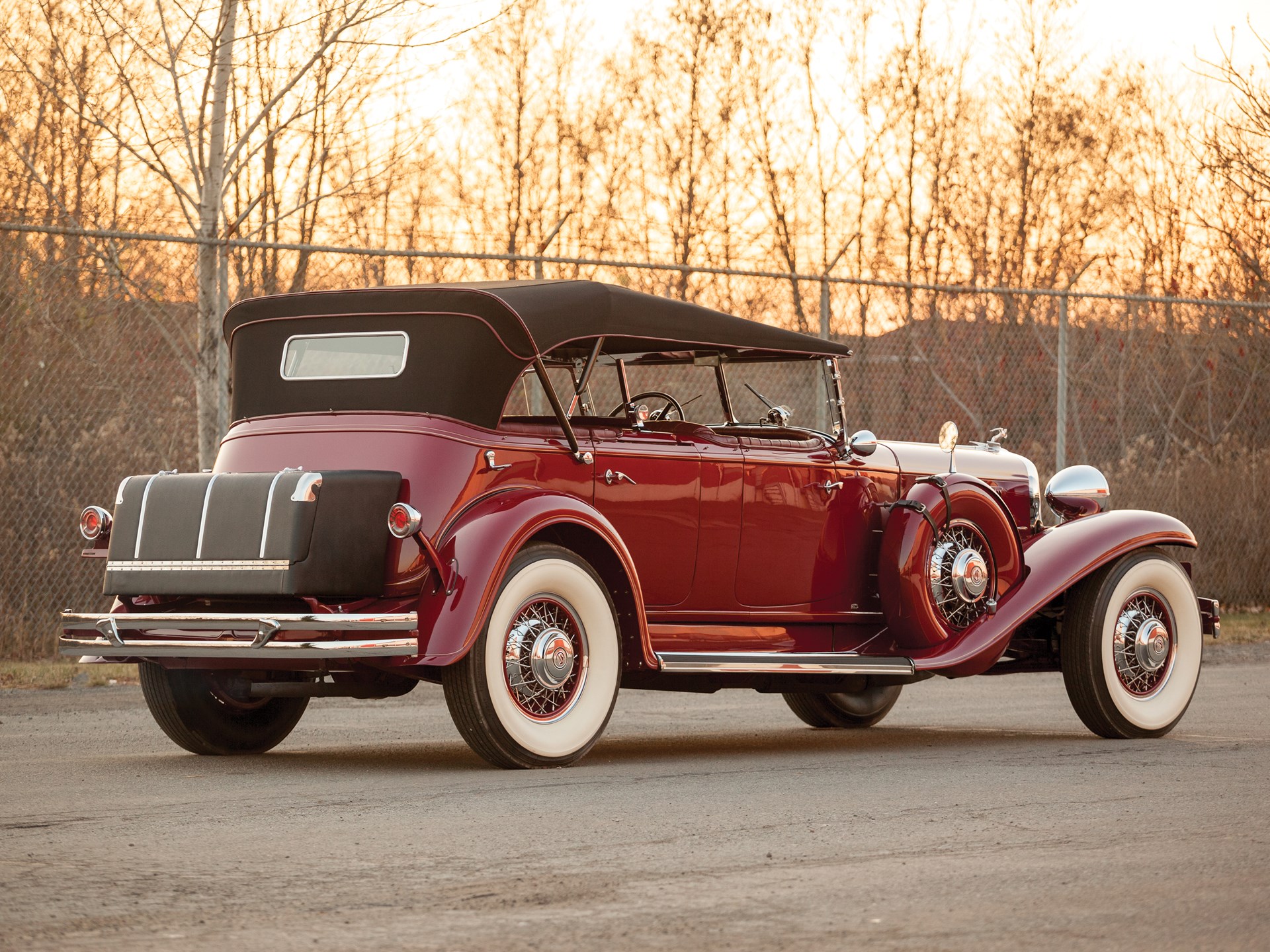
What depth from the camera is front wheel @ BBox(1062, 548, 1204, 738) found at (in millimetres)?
8711

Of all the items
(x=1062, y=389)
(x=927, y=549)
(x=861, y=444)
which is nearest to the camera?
(x=927, y=549)

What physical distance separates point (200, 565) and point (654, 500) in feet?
6.51

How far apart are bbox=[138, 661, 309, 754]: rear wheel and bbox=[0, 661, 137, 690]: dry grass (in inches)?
122

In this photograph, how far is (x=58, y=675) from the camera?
10969mm

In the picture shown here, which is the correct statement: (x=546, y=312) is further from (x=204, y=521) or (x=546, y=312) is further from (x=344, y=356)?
(x=204, y=521)

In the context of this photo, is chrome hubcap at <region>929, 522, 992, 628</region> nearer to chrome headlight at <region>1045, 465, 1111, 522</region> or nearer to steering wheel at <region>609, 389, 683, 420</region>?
chrome headlight at <region>1045, 465, 1111, 522</region>

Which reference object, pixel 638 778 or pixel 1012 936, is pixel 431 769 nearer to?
pixel 638 778

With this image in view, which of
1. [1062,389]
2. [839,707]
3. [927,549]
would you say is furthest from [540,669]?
[1062,389]

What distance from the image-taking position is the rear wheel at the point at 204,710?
777 centimetres

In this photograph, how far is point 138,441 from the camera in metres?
11.6

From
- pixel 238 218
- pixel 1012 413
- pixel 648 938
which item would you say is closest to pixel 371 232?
pixel 238 218

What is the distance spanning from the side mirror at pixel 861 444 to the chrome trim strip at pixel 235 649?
2.89 m

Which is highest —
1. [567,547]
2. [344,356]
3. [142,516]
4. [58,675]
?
[344,356]

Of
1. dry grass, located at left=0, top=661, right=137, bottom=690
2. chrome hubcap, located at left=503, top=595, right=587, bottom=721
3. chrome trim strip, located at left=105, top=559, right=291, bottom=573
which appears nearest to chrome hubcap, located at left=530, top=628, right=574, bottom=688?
chrome hubcap, located at left=503, top=595, right=587, bottom=721
